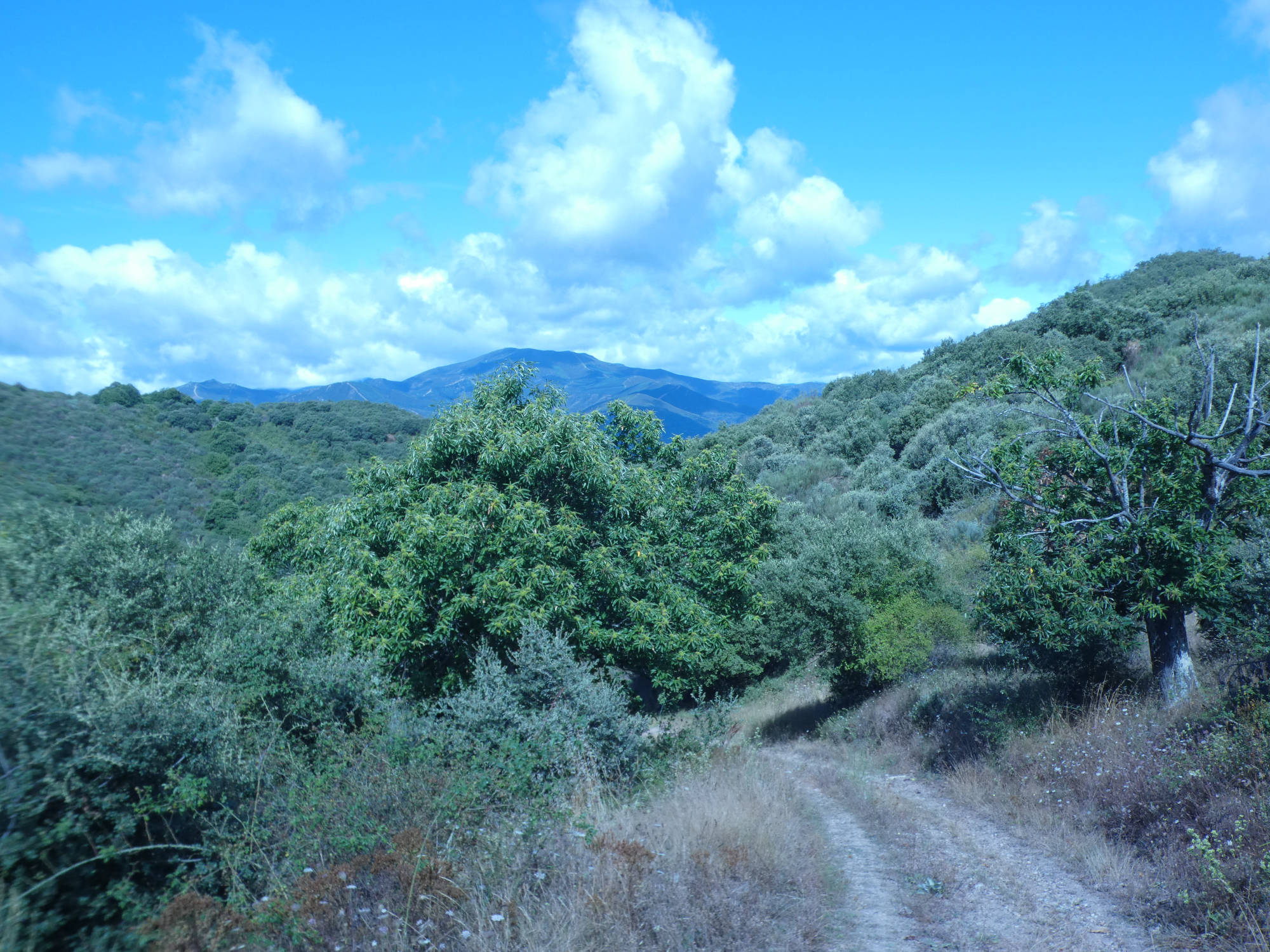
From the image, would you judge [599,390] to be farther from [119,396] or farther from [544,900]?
[544,900]

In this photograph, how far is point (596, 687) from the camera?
7.84 m

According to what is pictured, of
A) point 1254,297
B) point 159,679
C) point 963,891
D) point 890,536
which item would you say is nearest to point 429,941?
point 159,679

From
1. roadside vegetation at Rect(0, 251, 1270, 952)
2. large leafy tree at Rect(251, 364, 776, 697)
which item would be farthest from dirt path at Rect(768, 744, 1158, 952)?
large leafy tree at Rect(251, 364, 776, 697)

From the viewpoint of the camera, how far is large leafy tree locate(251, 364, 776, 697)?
9.75m

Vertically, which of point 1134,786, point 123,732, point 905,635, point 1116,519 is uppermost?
point 1116,519

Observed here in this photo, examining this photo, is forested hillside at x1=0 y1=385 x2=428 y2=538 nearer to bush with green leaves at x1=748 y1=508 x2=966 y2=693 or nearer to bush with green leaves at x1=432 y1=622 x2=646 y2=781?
bush with green leaves at x1=432 y1=622 x2=646 y2=781

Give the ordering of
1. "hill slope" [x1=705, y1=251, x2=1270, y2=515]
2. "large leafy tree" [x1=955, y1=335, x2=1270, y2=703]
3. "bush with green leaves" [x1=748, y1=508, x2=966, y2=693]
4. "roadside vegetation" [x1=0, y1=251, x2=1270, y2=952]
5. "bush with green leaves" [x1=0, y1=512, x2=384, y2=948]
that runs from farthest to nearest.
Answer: "hill slope" [x1=705, y1=251, x2=1270, y2=515] < "bush with green leaves" [x1=748, y1=508, x2=966, y2=693] < "large leafy tree" [x1=955, y1=335, x2=1270, y2=703] < "roadside vegetation" [x1=0, y1=251, x2=1270, y2=952] < "bush with green leaves" [x1=0, y1=512, x2=384, y2=948]

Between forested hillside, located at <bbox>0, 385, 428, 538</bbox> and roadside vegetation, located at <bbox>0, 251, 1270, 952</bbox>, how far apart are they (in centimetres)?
148

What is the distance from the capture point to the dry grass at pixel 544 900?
392 centimetres

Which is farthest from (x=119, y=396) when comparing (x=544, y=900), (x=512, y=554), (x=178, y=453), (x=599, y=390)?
(x=544, y=900)

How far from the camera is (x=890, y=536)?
15547 mm

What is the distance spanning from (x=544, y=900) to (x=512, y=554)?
5.93 meters

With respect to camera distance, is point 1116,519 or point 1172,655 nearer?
point 1172,655

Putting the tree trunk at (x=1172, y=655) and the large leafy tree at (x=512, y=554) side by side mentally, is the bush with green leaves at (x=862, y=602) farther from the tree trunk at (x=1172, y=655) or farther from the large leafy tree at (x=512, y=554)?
the tree trunk at (x=1172, y=655)
